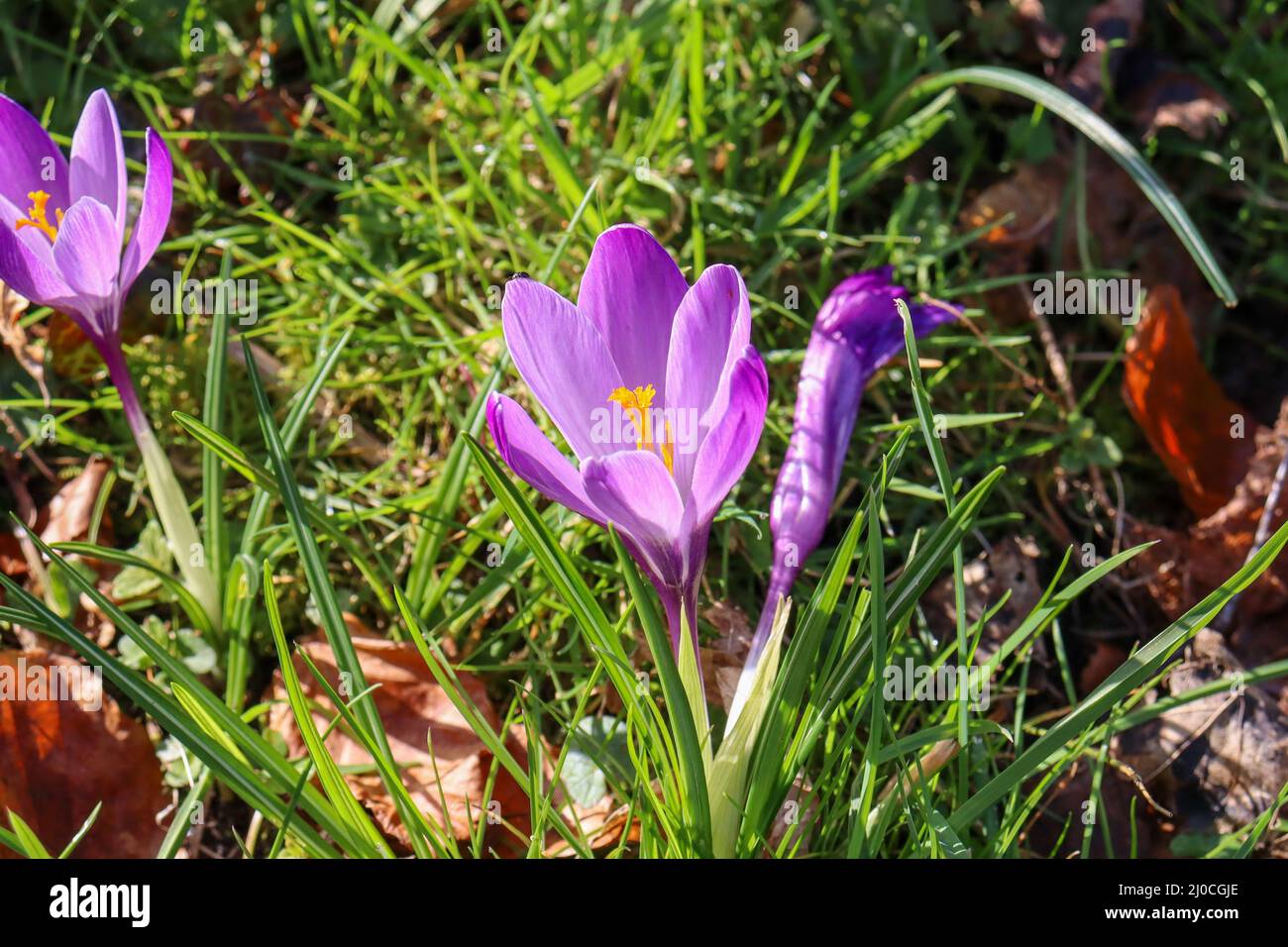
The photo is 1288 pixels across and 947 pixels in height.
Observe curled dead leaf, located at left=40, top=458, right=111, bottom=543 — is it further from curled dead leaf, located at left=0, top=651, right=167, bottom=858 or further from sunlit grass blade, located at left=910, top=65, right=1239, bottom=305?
sunlit grass blade, located at left=910, top=65, right=1239, bottom=305

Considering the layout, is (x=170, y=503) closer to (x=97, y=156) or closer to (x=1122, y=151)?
(x=97, y=156)

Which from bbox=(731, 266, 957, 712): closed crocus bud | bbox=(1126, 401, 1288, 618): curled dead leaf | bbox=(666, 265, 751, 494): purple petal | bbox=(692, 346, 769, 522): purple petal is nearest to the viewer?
bbox=(692, 346, 769, 522): purple petal

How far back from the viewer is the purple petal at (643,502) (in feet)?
4.00

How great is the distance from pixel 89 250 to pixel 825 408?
1.02 m

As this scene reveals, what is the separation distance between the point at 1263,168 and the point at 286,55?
2153 mm

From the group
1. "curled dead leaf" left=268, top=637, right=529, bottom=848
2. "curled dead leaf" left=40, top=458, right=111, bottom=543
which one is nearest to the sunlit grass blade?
"curled dead leaf" left=268, top=637, right=529, bottom=848

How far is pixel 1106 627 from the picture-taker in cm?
211

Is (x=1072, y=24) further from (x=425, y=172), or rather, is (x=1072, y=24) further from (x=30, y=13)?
(x=30, y=13)

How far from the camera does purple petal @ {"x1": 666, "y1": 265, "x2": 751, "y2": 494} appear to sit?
1.32 metres

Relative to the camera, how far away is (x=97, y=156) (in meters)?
1.65

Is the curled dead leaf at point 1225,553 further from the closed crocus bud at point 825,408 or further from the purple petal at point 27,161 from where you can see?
the purple petal at point 27,161

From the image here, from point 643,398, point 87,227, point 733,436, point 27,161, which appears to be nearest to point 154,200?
point 87,227
